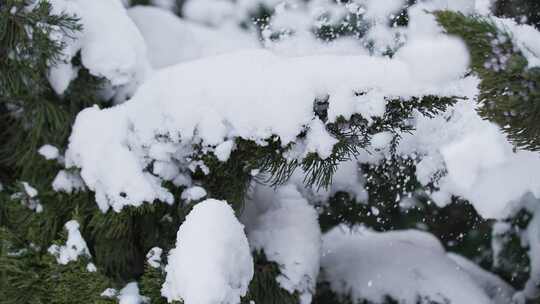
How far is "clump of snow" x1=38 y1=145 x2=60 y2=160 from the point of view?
175cm

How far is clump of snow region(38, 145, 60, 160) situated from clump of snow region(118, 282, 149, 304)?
1.50ft

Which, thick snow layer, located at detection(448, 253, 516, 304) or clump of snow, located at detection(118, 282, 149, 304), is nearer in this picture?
clump of snow, located at detection(118, 282, 149, 304)

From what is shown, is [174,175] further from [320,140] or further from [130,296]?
[320,140]

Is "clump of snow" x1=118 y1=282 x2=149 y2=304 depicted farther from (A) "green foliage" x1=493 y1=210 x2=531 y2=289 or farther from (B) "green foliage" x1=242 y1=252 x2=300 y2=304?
(A) "green foliage" x1=493 y1=210 x2=531 y2=289

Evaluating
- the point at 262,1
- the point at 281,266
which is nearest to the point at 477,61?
the point at 281,266

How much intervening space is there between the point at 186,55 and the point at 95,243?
2.46ft

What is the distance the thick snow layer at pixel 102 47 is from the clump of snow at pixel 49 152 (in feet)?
0.56

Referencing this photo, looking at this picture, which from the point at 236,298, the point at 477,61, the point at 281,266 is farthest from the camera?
the point at 281,266

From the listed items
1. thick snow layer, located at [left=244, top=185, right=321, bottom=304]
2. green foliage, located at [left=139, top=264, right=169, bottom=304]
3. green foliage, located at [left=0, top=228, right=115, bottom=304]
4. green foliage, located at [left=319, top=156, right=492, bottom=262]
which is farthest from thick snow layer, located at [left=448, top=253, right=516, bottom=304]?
green foliage, located at [left=0, top=228, right=115, bottom=304]

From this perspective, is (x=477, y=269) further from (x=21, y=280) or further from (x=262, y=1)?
(x=21, y=280)

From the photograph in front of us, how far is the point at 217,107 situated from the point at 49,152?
0.59m

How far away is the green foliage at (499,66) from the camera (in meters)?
0.94

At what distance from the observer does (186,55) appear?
82.7 inches

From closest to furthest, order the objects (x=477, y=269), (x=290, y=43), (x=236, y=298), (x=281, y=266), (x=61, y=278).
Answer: (x=236, y=298) < (x=61, y=278) < (x=281, y=266) < (x=290, y=43) < (x=477, y=269)
